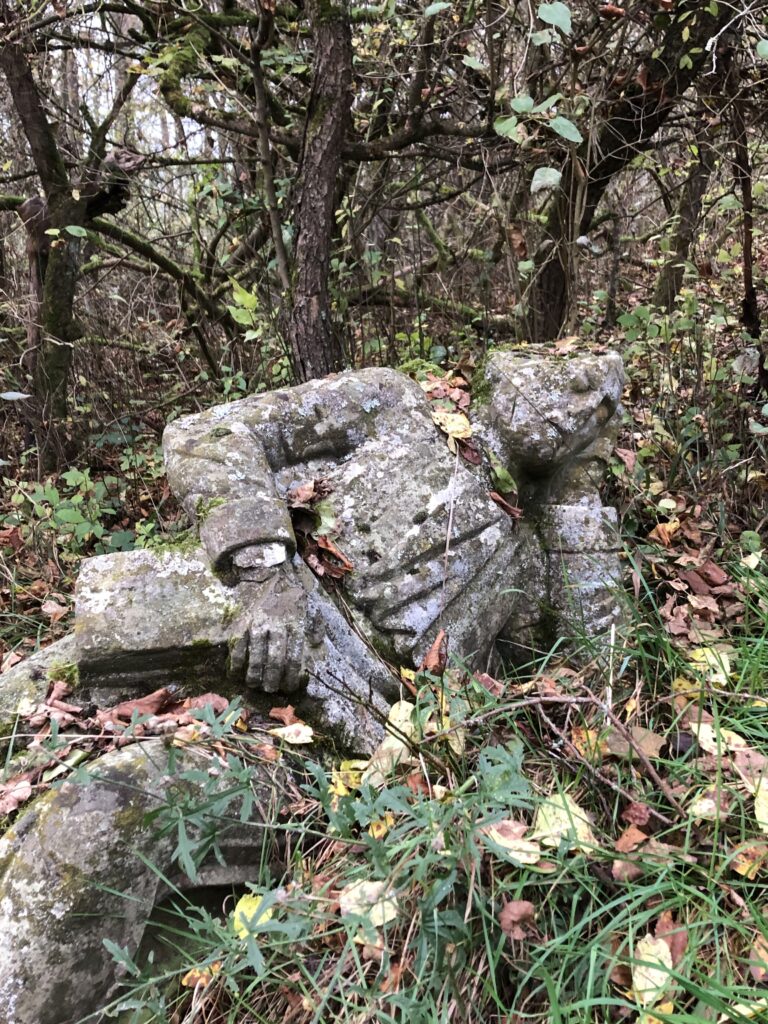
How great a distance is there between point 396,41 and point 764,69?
1914mm

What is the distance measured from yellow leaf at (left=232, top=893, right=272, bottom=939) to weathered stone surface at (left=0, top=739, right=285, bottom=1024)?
0.17 metres

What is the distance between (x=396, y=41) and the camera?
13.3ft

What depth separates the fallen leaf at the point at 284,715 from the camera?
1.95 m

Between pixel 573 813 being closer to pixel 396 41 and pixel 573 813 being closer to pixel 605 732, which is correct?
pixel 605 732

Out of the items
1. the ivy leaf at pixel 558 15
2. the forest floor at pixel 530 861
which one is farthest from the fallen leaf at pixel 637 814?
the ivy leaf at pixel 558 15

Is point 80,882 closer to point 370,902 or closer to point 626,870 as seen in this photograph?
point 370,902

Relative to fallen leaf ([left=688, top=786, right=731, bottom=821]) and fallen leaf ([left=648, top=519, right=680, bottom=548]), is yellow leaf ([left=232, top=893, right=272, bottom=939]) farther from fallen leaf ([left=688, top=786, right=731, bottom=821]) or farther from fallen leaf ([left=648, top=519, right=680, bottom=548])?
fallen leaf ([left=648, top=519, right=680, bottom=548])

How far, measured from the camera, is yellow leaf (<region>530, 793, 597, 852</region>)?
1.61 meters

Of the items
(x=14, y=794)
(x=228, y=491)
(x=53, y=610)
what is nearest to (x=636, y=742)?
(x=228, y=491)

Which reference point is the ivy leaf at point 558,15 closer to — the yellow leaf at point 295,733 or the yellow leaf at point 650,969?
the yellow leaf at point 295,733

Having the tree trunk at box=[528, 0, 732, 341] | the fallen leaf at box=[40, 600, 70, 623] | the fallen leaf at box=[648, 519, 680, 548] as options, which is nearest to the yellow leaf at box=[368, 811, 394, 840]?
the fallen leaf at box=[648, 519, 680, 548]

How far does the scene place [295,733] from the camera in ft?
6.13

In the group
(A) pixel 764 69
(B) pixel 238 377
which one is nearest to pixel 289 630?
(B) pixel 238 377

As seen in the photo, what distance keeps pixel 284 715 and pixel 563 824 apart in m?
0.75
